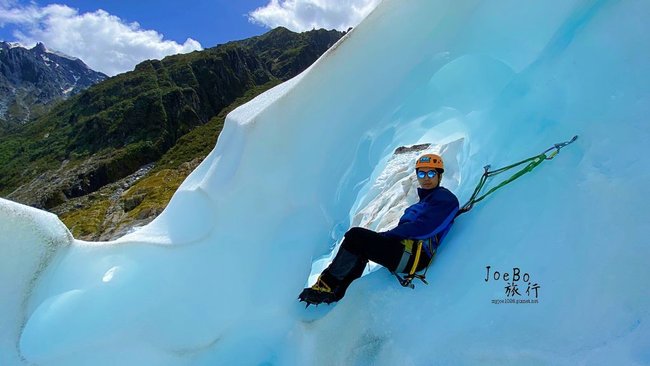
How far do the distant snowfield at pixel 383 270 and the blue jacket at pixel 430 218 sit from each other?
0.29 meters

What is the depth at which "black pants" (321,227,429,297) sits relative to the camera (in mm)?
4645

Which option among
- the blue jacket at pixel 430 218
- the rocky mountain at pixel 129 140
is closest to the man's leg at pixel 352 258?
the blue jacket at pixel 430 218

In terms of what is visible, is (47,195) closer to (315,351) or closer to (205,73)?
(205,73)

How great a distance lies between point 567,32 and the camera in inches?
217

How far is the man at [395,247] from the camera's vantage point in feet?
15.3

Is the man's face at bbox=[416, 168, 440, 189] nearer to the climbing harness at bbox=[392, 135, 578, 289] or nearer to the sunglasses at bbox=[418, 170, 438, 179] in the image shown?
the sunglasses at bbox=[418, 170, 438, 179]

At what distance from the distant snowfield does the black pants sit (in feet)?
1.27

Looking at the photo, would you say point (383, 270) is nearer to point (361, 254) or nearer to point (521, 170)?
point (361, 254)

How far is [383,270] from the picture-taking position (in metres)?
5.24

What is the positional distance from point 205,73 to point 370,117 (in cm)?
12276

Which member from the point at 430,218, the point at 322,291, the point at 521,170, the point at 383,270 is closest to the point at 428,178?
Answer: the point at 430,218

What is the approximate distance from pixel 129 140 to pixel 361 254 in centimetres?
10439

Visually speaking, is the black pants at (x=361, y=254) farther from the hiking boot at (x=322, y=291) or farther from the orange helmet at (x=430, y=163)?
the orange helmet at (x=430, y=163)

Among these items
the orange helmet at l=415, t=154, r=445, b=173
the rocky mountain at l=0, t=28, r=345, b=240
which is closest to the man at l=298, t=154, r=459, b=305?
the orange helmet at l=415, t=154, r=445, b=173
